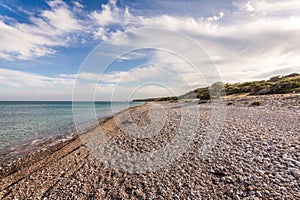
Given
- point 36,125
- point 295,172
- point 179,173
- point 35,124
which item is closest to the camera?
point 295,172

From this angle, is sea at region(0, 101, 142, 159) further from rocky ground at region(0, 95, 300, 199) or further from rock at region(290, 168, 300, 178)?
rock at region(290, 168, 300, 178)

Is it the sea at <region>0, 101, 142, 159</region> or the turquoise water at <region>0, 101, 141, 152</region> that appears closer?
the sea at <region>0, 101, 142, 159</region>

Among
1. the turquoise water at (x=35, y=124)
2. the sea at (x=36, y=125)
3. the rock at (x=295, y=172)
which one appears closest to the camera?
the rock at (x=295, y=172)

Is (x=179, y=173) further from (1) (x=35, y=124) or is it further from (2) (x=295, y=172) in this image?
(1) (x=35, y=124)

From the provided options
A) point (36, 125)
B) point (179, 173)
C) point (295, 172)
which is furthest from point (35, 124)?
point (295, 172)

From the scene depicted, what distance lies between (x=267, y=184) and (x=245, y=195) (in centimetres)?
75

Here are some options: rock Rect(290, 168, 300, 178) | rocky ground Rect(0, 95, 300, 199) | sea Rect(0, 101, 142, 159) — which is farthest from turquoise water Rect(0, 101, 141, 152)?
rock Rect(290, 168, 300, 178)

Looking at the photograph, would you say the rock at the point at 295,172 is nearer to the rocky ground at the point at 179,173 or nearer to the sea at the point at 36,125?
the rocky ground at the point at 179,173

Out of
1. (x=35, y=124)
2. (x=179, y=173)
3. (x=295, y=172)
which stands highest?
(x=295, y=172)

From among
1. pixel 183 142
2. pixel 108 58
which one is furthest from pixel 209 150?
pixel 108 58

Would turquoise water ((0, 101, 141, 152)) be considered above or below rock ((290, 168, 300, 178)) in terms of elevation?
below

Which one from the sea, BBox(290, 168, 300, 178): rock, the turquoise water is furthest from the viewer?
the turquoise water

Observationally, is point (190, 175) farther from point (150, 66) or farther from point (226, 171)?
point (150, 66)

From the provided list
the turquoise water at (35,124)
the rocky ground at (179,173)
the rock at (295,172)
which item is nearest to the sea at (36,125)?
the turquoise water at (35,124)
